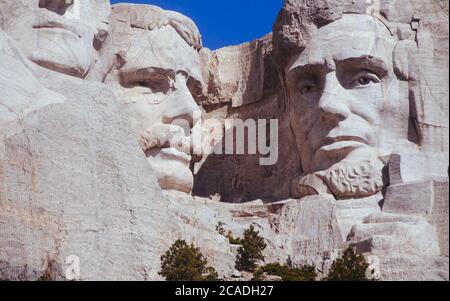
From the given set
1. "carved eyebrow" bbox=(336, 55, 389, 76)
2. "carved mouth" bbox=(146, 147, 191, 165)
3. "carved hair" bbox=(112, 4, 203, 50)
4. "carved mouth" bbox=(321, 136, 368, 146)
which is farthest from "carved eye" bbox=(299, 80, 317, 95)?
"carved mouth" bbox=(146, 147, 191, 165)

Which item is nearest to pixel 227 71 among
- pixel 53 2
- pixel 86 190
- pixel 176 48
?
pixel 176 48

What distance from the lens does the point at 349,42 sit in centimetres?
2698

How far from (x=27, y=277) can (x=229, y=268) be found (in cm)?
331

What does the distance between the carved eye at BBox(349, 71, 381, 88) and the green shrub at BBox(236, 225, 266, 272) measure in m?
3.38

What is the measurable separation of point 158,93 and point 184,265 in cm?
540

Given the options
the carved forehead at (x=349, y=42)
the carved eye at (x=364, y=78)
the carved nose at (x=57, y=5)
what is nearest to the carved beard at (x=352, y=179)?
the carved eye at (x=364, y=78)

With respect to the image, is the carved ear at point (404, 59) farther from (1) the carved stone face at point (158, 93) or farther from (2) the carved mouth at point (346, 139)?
(1) the carved stone face at point (158, 93)

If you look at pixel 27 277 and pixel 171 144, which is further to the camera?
pixel 171 144

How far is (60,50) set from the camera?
25.4 m

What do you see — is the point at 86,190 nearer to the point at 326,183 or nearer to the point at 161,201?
the point at 161,201

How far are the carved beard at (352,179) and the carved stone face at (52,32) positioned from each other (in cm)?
370

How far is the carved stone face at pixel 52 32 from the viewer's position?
996 inches

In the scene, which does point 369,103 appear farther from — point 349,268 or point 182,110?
point 349,268

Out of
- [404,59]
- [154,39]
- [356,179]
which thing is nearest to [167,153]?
[154,39]
